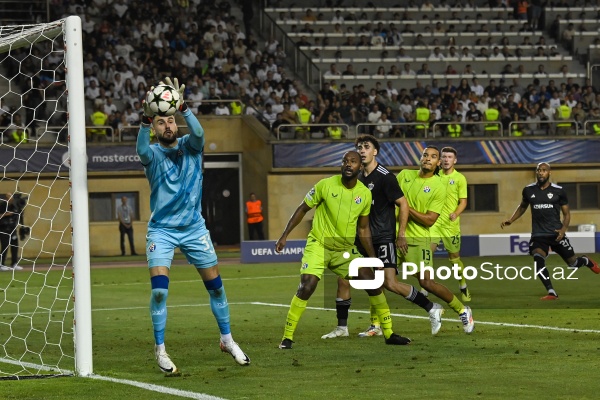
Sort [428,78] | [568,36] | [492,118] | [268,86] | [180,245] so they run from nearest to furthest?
[180,245]
[268,86]
[492,118]
[428,78]
[568,36]

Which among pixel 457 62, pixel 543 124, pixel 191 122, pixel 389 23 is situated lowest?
pixel 191 122

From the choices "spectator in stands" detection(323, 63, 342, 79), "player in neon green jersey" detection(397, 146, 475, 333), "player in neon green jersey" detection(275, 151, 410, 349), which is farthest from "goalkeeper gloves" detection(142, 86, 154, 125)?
"spectator in stands" detection(323, 63, 342, 79)

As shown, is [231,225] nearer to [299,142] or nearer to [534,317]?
[299,142]

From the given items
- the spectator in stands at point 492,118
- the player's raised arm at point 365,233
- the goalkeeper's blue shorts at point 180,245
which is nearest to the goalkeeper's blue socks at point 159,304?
the goalkeeper's blue shorts at point 180,245

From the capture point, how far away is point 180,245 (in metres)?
10.6

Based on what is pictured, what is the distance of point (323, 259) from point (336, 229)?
0.34 meters

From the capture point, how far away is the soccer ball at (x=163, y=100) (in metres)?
10.1

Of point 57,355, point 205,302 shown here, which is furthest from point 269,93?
point 57,355

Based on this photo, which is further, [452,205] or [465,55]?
[465,55]

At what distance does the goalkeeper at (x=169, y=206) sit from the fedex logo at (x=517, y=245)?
22179 millimetres

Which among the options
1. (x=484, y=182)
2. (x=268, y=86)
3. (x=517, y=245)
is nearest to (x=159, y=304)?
(x=517, y=245)

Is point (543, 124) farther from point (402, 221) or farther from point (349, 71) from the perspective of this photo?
point (402, 221)

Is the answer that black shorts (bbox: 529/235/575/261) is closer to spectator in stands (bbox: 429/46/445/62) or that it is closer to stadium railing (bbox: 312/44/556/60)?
stadium railing (bbox: 312/44/556/60)

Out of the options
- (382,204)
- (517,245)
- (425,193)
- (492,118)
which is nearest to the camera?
(382,204)
